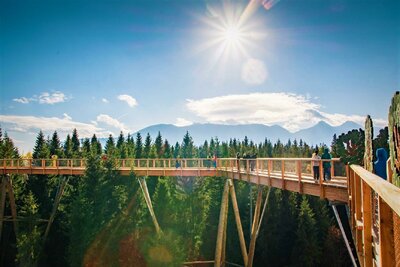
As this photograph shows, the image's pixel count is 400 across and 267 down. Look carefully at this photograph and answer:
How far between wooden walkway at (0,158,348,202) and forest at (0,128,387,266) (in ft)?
6.17

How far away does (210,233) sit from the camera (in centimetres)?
3891

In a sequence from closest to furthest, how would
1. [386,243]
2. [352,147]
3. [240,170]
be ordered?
[386,243] → [352,147] → [240,170]

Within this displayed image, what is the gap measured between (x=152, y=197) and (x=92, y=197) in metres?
9.35

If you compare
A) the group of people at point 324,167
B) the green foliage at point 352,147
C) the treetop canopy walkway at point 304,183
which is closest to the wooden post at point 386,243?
the treetop canopy walkway at point 304,183

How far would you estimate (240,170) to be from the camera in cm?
1841

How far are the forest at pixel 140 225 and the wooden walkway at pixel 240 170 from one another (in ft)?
6.17

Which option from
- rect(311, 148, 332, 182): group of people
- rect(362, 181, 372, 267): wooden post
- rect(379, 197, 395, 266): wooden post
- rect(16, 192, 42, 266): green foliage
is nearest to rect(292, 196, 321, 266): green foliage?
rect(16, 192, 42, 266): green foliage

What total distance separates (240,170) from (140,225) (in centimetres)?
1959

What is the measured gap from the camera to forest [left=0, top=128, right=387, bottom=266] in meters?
29.6

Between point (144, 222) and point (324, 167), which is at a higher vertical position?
point (324, 167)

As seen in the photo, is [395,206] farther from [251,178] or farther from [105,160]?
[105,160]

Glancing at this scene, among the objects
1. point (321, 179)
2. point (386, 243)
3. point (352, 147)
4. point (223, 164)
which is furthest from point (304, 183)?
point (223, 164)

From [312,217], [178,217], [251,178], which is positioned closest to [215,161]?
[251,178]

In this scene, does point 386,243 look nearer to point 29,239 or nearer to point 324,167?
point 324,167
